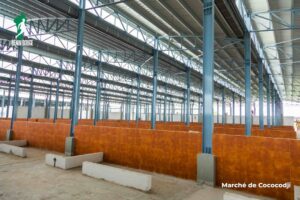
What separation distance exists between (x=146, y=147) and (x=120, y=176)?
2361 millimetres

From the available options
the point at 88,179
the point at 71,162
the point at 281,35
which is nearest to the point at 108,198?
the point at 88,179

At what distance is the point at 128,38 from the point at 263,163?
11.6 metres

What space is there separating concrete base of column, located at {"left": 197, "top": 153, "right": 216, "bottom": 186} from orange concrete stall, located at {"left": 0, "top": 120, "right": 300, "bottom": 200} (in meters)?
0.29

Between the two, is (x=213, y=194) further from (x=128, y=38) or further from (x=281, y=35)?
(x=281, y=35)

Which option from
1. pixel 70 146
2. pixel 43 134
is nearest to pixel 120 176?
pixel 70 146

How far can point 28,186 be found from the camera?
264 inches

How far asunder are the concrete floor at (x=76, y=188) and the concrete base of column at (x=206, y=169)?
30 cm

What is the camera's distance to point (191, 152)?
8.30 metres

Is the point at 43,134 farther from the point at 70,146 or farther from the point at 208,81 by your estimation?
the point at 208,81

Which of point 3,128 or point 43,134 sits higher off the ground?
point 3,128

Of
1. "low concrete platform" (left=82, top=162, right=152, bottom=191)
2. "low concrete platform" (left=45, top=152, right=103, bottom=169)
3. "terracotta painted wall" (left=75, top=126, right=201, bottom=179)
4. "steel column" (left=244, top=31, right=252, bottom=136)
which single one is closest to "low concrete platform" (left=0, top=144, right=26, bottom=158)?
"low concrete platform" (left=45, top=152, right=103, bottom=169)

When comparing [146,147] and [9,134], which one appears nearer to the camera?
[146,147]

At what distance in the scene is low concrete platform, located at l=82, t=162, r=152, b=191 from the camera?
675 cm

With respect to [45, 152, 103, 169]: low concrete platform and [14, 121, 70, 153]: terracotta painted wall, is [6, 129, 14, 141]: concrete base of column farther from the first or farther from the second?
[45, 152, 103, 169]: low concrete platform
